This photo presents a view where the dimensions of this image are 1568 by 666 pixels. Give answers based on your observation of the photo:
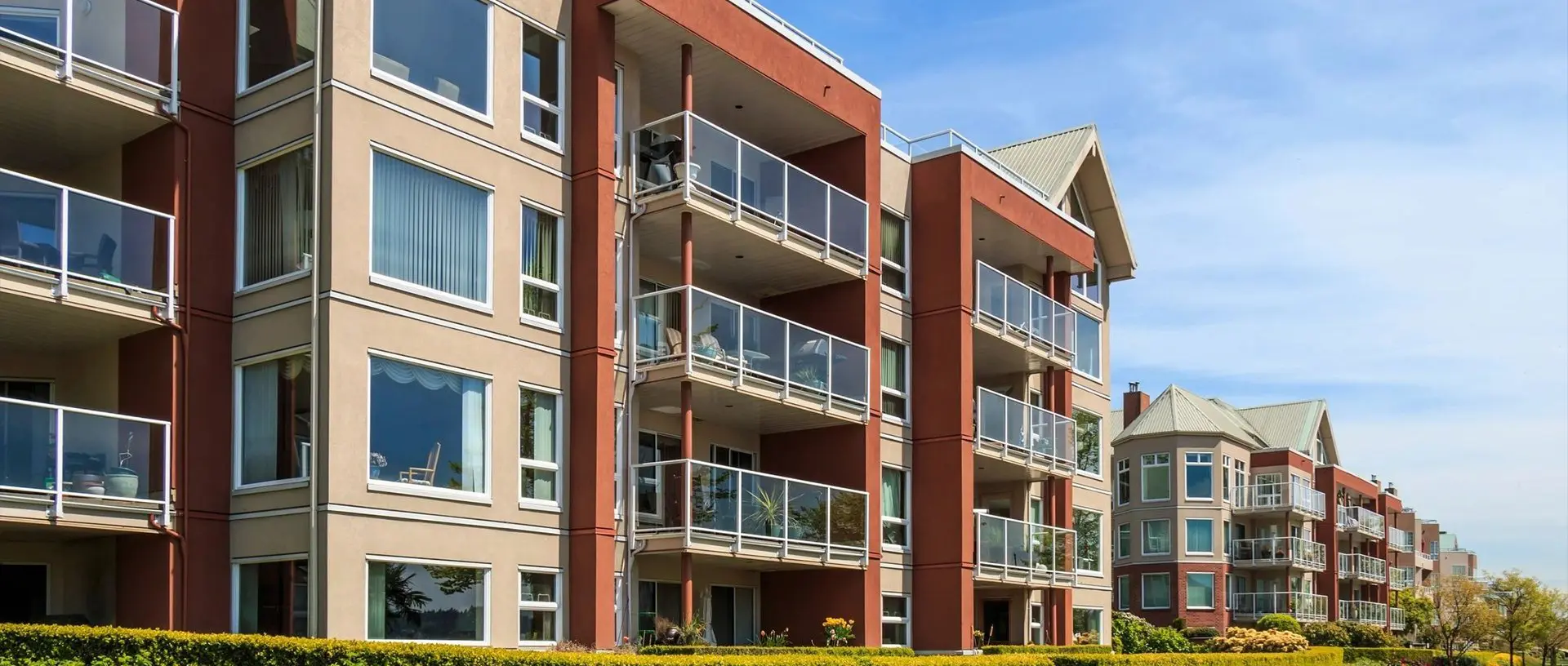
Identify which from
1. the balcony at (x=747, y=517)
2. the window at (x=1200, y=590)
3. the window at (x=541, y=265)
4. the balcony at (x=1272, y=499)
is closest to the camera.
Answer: the window at (x=541, y=265)

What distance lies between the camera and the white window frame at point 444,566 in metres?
17.7

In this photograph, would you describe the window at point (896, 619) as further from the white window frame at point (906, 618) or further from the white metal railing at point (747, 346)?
the white metal railing at point (747, 346)

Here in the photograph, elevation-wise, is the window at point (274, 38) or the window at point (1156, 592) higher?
the window at point (274, 38)

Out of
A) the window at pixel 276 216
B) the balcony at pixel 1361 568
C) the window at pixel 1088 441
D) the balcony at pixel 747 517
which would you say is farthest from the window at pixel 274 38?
the balcony at pixel 1361 568

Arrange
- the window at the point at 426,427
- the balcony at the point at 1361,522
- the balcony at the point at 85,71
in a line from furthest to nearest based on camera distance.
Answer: the balcony at the point at 1361,522 < the window at the point at 426,427 < the balcony at the point at 85,71

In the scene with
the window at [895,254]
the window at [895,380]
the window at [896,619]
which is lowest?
the window at [896,619]

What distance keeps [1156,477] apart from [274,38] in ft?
173

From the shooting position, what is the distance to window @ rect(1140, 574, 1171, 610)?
63906mm

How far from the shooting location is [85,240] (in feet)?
57.3

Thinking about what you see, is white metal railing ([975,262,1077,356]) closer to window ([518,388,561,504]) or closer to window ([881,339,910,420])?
window ([881,339,910,420])

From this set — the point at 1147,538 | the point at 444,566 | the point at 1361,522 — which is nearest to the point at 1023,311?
the point at 444,566

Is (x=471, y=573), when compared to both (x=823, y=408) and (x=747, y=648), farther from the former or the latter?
(x=823, y=408)

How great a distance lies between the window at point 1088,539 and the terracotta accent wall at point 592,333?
62.2 feet

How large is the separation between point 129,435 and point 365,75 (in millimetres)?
5383
